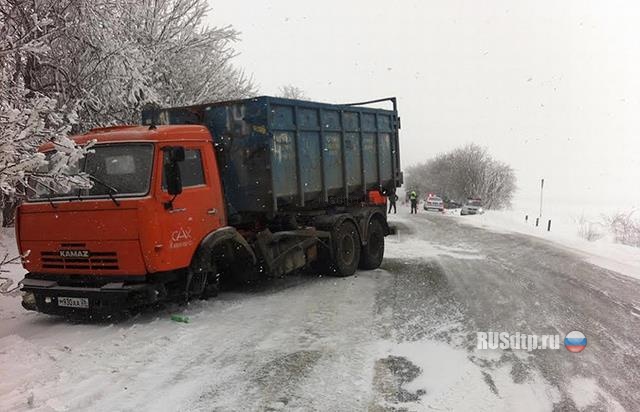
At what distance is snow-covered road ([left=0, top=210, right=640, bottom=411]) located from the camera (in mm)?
4148

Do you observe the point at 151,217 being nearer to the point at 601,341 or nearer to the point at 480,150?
the point at 601,341

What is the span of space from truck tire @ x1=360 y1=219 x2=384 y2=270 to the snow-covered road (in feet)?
6.42

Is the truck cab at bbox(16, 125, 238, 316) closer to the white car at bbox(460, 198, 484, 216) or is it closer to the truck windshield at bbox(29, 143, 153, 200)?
the truck windshield at bbox(29, 143, 153, 200)

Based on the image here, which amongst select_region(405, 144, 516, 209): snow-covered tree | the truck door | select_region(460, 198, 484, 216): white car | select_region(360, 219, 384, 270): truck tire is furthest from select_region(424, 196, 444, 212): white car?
the truck door

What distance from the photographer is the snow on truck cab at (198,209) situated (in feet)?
19.4

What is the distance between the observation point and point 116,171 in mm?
6160

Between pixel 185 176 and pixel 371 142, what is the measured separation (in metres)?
5.19

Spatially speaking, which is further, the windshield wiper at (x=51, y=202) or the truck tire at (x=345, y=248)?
the truck tire at (x=345, y=248)

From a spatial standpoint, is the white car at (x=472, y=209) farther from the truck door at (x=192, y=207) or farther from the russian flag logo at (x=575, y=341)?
the truck door at (x=192, y=207)

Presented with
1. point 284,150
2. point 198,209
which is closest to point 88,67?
point 284,150

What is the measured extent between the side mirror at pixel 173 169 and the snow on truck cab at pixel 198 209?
0.04 ft

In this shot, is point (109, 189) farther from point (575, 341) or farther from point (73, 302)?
point (575, 341)

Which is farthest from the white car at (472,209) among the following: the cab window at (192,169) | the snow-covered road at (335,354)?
the cab window at (192,169)

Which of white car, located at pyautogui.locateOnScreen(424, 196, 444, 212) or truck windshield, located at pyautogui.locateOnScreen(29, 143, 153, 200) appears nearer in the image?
truck windshield, located at pyautogui.locateOnScreen(29, 143, 153, 200)
